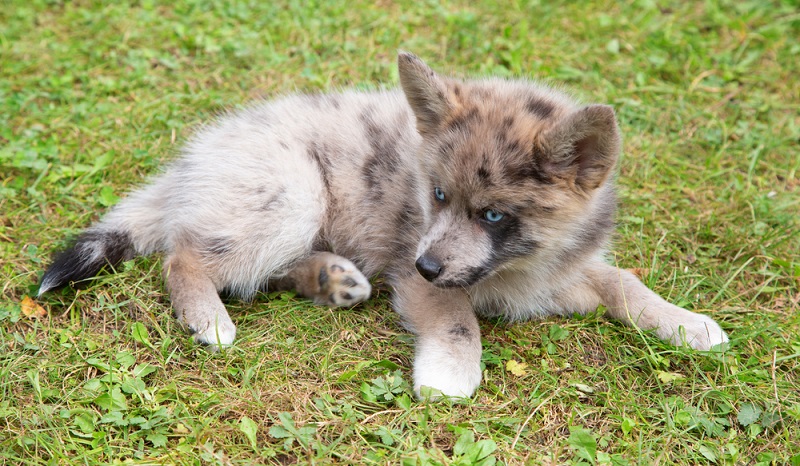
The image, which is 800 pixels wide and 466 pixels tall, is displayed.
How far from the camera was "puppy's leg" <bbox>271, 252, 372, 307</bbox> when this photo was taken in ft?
10.6

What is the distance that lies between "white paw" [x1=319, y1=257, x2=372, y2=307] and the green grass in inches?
2.8

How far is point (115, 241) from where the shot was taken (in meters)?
3.40

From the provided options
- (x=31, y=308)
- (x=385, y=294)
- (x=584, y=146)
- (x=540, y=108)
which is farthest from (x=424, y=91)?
(x=31, y=308)

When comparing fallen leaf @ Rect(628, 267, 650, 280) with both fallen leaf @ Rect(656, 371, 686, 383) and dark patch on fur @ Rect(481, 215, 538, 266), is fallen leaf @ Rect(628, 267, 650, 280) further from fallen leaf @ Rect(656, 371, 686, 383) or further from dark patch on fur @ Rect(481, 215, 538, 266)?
dark patch on fur @ Rect(481, 215, 538, 266)

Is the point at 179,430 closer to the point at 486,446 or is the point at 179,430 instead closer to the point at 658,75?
the point at 486,446

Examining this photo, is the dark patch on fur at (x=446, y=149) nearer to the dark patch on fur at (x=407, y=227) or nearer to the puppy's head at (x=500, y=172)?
the puppy's head at (x=500, y=172)

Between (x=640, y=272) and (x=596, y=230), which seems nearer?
(x=596, y=230)

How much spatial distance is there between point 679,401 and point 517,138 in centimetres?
120

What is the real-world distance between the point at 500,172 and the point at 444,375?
808mm

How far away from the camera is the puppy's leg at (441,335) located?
2.82 metres

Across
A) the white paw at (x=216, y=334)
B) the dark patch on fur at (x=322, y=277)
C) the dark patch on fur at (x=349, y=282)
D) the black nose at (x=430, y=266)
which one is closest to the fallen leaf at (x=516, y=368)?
the black nose at (x=430, y=266)

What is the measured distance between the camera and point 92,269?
3.25 m

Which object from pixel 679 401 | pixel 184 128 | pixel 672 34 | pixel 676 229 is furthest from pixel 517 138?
pixel 672 34

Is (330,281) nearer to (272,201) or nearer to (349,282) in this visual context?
(349,282)
